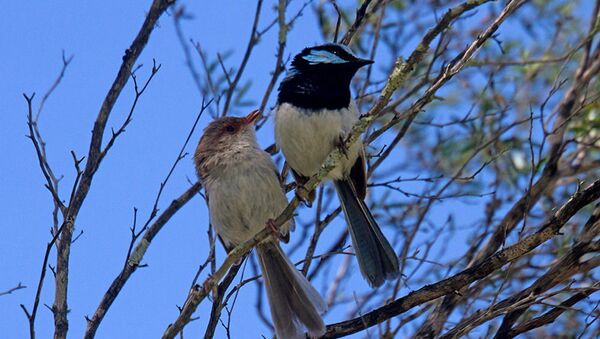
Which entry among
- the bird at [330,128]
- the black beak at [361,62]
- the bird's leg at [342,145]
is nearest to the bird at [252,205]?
the bird at [330,128]

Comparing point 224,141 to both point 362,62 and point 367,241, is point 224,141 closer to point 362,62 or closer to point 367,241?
point 362,62

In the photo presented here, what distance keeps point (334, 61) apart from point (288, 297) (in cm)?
169

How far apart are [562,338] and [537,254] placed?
3.11ft

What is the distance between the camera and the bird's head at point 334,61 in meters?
6.53

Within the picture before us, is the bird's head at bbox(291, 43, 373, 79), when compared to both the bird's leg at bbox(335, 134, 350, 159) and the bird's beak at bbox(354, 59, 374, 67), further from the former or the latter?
the bird's leg at bbox(335, 134, 350, 159)

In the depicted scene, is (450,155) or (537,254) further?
(450,155)

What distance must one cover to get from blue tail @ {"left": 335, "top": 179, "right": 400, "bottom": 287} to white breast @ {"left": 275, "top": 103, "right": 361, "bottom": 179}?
0.79 feet

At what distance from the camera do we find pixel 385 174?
29.8 ft

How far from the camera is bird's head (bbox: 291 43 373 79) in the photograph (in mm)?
6531

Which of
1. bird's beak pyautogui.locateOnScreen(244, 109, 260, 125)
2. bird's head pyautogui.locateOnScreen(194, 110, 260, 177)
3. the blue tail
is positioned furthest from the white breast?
bird's beak pyautogui.locateOnScreen(244, 109, 260, 125)

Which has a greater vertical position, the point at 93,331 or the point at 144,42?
the point at 144,42

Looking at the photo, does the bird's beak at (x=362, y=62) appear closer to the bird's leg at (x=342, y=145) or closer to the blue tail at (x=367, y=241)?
the bird's leg at (x=342, y=145)

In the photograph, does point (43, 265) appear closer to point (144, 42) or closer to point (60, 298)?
point (60, 298)

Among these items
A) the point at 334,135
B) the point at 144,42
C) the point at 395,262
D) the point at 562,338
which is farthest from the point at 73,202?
the point at 562,338
